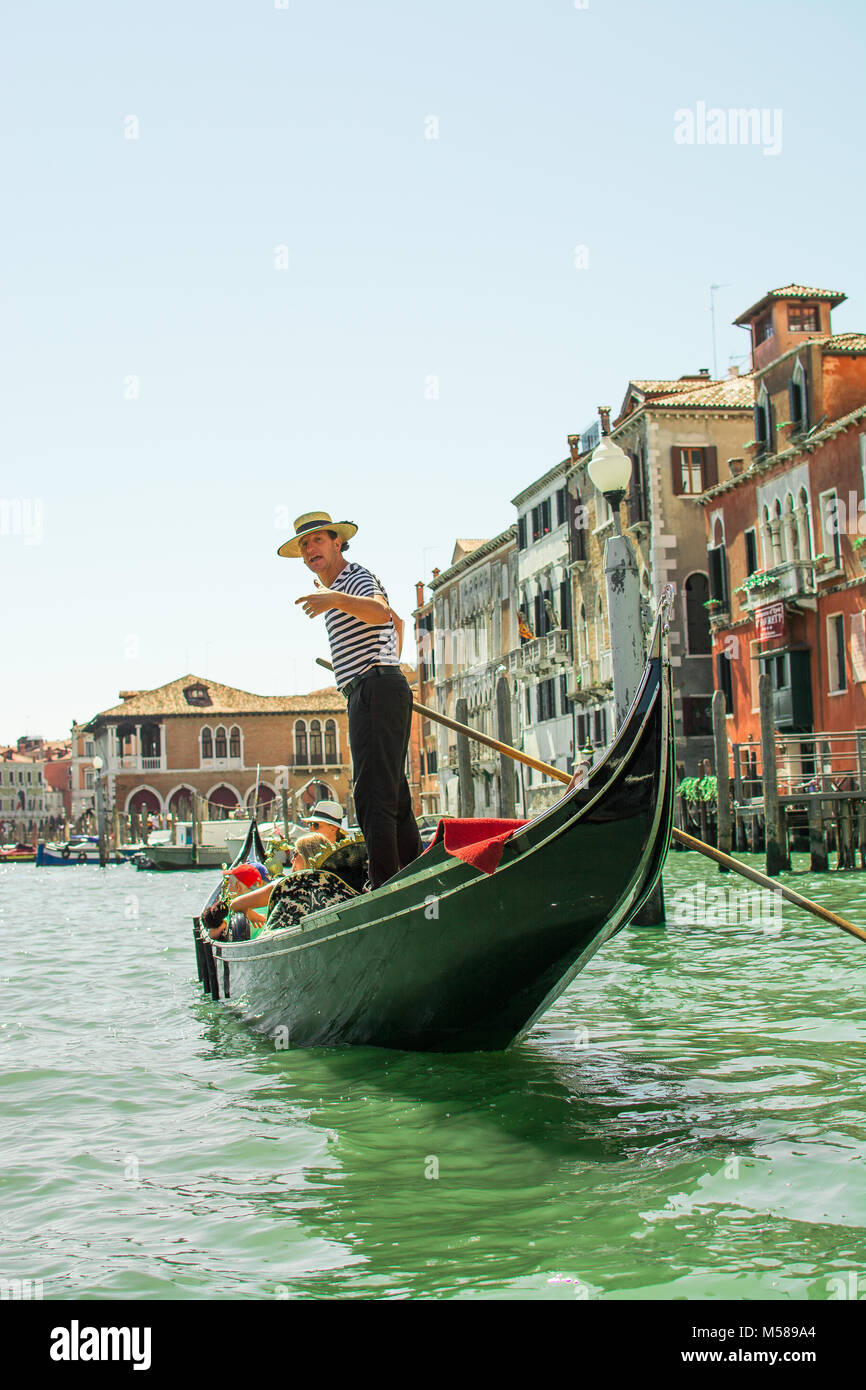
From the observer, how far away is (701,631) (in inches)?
849

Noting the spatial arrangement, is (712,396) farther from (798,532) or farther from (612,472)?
(612,472)

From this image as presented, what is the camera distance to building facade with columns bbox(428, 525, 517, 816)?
3278 cm

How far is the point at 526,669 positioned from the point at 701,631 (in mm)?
8441

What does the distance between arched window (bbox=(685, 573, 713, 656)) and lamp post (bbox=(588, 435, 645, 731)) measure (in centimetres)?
1481

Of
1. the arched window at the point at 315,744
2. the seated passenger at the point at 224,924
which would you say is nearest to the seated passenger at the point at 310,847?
the seated passenger at the point at 224,924

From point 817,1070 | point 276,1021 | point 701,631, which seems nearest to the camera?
point 817,1070

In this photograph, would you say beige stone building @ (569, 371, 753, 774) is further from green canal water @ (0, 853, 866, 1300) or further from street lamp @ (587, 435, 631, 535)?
green canal water @ (0, 853, 866, 1300)

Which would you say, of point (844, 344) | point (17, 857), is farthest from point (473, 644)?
point (844, 344)

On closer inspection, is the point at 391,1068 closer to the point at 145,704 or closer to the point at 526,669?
the point at 526,669

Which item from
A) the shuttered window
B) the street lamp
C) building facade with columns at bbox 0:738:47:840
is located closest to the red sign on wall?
the shuttered window

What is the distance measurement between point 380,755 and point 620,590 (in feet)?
9.62

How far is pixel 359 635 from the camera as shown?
4.23m

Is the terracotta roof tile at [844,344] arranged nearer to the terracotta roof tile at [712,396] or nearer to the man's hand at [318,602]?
the terracotta roof tile at [712,396]
